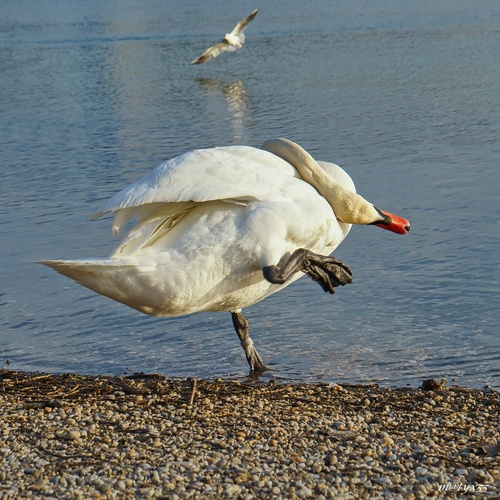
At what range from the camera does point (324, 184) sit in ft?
21.1

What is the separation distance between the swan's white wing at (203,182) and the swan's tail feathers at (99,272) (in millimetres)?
323

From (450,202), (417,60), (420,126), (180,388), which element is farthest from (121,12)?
(180,388)

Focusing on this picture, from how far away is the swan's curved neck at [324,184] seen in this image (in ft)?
21.1

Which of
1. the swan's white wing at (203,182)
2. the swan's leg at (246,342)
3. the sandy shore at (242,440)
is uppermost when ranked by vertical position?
the swan's white wing at (203,182)

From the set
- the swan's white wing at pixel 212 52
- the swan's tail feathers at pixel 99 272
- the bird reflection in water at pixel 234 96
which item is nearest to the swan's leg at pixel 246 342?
the swan's tail feathers at pixel 99 272

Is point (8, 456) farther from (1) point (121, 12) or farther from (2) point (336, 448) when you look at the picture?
(1) point (121, 12)

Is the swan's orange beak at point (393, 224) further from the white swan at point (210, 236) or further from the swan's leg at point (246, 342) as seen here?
the swan's leg at point (246, 342)

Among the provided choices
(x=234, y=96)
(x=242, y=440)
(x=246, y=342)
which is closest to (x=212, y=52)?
(x=234, y=96)

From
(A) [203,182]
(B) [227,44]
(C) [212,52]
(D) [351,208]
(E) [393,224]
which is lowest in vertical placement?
(C) [212,52]

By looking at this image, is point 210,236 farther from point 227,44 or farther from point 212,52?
point 227,44

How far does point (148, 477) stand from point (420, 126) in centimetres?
1192

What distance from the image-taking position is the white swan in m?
5.70

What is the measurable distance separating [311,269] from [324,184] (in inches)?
24.0

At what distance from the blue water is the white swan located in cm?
123
